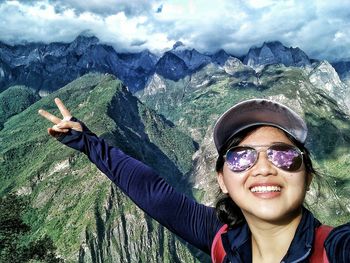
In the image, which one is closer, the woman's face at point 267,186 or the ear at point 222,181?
the woman's face at point 267,186

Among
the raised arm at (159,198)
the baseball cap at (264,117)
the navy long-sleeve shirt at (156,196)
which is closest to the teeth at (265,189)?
the baseball cap at (264,117)

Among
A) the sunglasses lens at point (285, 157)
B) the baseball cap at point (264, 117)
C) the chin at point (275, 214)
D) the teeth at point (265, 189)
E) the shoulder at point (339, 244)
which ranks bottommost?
the shoulder at point (339, 244)

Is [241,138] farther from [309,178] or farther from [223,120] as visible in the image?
[309,178]

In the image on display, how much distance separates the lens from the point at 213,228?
22.0 feet

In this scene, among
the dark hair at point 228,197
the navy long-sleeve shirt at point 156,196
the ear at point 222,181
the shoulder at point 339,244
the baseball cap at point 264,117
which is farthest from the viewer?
the navy long-sleeve shirt at point 156,196

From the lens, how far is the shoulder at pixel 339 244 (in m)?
4.15

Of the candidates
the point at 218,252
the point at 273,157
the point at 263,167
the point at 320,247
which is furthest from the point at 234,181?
the point at 320,247

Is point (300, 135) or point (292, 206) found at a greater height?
point (300, 135)

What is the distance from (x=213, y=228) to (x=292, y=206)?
184 centimetres

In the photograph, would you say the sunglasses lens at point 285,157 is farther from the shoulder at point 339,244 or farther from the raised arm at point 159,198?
the raised arm at point 159,198

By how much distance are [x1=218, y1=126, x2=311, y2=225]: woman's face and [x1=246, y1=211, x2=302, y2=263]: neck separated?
8cm

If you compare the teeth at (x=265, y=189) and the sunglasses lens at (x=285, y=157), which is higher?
the sunglasses lens at (x=285, y=157)

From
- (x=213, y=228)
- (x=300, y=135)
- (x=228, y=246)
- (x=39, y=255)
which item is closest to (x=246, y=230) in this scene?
(x=228, y=246)

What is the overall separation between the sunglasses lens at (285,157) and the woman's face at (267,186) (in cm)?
5
